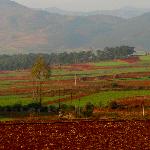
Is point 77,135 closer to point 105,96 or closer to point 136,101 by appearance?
point 136,101

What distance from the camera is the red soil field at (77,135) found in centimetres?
2952

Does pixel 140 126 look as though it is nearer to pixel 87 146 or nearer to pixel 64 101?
pixel 87 146

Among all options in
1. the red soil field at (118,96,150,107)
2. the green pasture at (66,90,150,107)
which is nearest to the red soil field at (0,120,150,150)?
the red soil field at (118,96,150,107)

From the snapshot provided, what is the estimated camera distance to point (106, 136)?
32.8 meters

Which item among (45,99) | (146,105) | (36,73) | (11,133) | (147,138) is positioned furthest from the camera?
(45,99)

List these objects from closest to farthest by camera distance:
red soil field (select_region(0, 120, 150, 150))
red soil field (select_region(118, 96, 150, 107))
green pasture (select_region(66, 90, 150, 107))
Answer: red soil field (select_region(0, 120, 150, 150))
red soil field (select_region(118, 96, 150, 107))
green pasture (select_region(66, 90, 150, 107))

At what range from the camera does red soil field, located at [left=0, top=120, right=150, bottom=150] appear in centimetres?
2952

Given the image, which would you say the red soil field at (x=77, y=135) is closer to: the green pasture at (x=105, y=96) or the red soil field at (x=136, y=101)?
the red soil field at (x=136, y=101)

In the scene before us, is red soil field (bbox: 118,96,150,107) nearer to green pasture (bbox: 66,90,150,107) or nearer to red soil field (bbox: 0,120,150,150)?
green pasture (bbox: 66,90,150,107)

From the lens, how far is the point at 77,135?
33.3 m

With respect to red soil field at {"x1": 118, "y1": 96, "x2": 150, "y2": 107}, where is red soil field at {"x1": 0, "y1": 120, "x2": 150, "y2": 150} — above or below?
above

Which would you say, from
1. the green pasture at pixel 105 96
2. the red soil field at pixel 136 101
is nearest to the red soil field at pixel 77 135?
the red soil field at pixel 136 101

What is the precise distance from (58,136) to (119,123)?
7803 millimetres

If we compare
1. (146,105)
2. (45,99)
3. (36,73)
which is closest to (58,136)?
(146,105)
